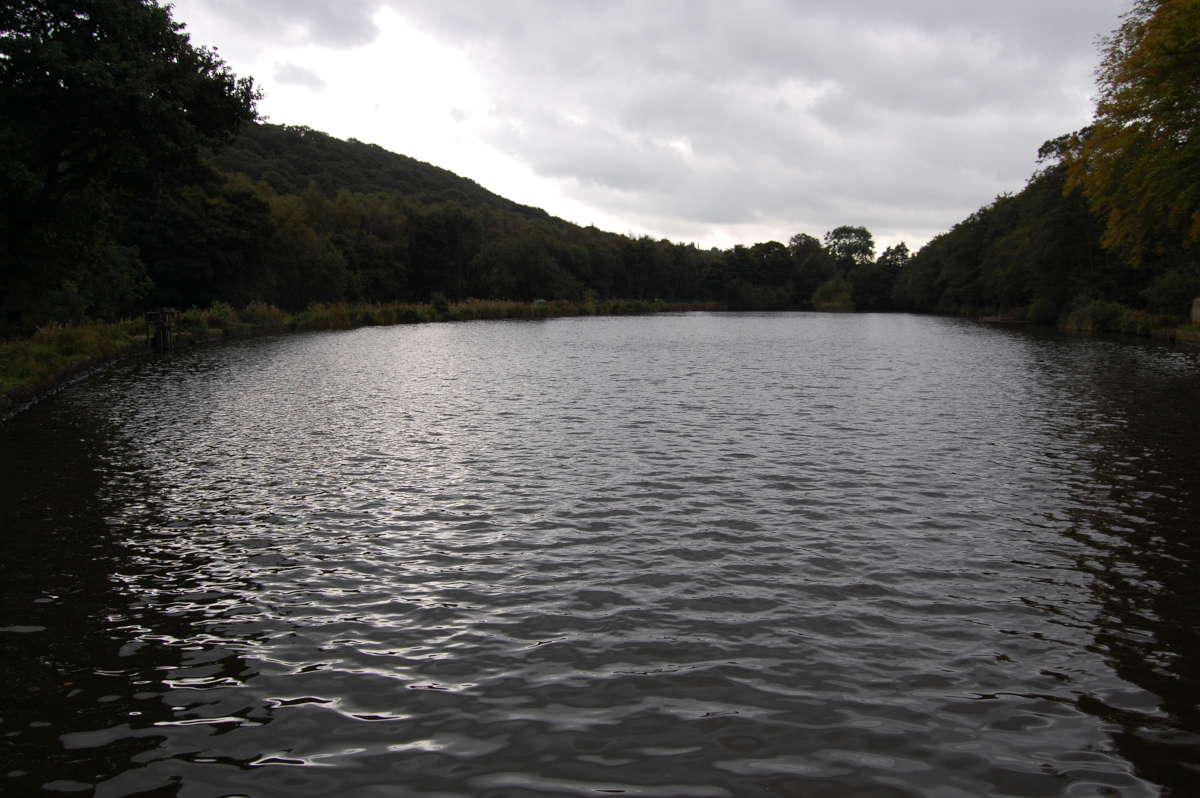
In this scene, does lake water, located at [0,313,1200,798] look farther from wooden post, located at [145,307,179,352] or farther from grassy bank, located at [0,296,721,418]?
wooden post, located at [145,307,179,352]

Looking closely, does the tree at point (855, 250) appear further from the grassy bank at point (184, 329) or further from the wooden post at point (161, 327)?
the wooden post at point (161, 327)

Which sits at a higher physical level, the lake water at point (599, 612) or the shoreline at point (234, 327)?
the shoreline at point (234, 327)

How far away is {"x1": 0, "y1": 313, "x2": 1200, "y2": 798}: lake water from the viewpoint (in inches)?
162

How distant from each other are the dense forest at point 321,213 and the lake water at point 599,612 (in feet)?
30.2

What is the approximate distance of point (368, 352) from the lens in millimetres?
33156

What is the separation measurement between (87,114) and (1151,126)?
3694cm

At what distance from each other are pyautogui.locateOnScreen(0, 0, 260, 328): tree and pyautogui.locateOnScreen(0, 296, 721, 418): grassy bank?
255cm

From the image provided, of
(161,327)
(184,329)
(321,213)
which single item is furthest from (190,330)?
(321,213)

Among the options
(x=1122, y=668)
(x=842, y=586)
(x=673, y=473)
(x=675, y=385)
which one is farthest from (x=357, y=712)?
(x=675, y=385)

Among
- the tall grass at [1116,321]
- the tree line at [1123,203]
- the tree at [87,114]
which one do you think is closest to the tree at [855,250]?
the tree line at [1123,203]

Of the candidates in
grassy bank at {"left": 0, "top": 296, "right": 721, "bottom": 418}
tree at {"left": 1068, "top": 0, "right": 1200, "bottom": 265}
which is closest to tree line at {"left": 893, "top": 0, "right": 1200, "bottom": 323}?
tree at {"left": 1068, "top": 0, "right": 1200, "bottom": 265}

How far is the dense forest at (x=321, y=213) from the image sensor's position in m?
18.2

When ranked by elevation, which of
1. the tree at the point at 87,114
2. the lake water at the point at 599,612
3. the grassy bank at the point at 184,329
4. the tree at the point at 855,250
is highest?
the tree at the point at 855,250

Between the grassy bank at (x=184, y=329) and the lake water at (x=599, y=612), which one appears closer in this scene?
the lake water at (x=599, y=612)
